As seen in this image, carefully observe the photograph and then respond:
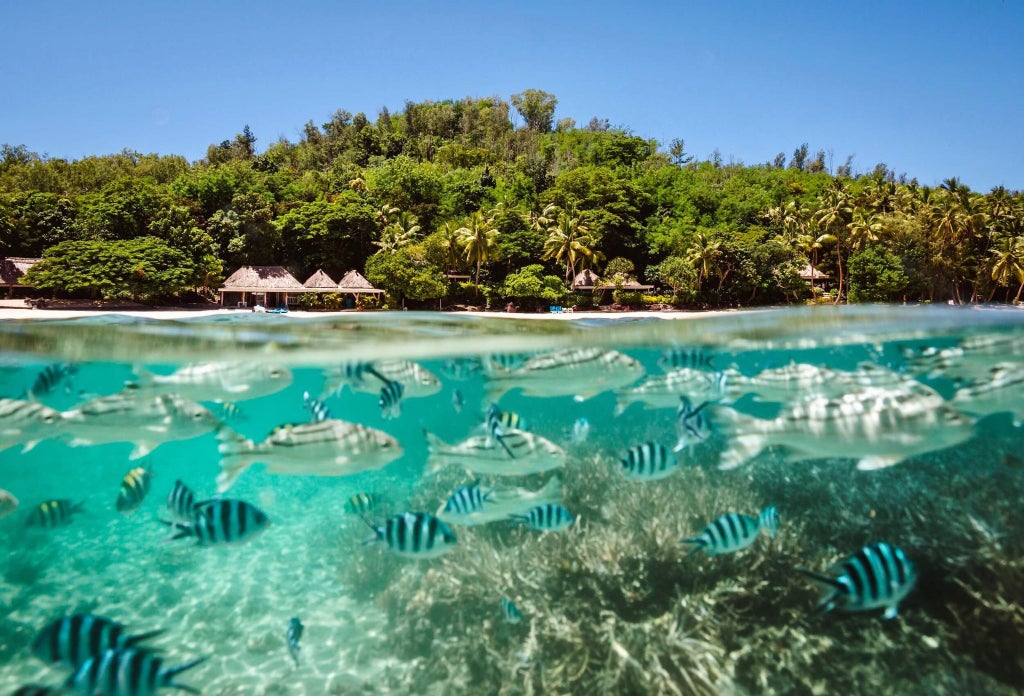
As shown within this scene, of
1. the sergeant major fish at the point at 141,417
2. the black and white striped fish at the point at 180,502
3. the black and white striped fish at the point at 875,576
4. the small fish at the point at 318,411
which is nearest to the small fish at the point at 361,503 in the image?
the small fish at the point at 318,411

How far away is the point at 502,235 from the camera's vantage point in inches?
1865

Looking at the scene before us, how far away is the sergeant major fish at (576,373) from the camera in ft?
28.1

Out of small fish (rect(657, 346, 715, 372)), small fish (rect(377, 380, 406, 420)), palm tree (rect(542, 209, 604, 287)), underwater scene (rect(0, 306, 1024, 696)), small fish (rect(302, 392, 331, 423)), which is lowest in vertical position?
underwater scene (rect(0, 306, 1024, 696))

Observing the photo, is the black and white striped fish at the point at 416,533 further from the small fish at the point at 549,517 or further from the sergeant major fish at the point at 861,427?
the sergeant major fish at the point at 861,427

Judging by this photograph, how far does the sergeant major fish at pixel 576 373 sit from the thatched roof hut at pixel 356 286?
3190 cm

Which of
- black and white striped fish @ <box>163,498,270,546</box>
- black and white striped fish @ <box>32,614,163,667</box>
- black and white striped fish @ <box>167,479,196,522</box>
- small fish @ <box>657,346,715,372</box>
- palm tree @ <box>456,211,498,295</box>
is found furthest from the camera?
palm tree @ <box>456,211,498,295</box>

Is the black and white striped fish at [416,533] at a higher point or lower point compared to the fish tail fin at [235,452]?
lower

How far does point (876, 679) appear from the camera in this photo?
6391 mm

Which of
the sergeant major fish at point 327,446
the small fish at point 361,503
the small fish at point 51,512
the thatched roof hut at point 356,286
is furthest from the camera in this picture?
the thatched roof hut at point 356,286

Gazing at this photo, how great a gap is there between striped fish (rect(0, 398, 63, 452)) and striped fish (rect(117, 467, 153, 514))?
84.7 inches

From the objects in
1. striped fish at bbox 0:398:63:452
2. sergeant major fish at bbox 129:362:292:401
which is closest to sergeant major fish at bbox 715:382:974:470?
sergeant major fish at bbox 129:362:292:401

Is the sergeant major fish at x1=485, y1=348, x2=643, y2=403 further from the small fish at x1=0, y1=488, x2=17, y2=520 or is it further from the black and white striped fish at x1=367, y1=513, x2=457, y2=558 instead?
the small fish at x1=0, y1=488, x2=17, y2=520

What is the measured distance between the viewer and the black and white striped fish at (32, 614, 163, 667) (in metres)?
4.39

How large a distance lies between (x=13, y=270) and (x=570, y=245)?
118 ft
